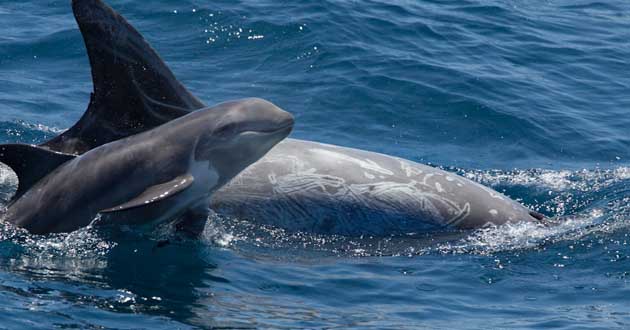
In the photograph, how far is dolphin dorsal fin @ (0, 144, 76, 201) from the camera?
35.4 ft

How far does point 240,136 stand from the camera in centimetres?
1045

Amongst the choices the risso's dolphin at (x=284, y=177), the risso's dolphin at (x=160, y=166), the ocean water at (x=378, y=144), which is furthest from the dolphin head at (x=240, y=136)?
the risso's dolphin at (x=284, y=177)

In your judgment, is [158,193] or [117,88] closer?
[158,193]

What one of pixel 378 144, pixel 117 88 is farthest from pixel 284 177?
pixel 378 144

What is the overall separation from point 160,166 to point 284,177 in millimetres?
1712

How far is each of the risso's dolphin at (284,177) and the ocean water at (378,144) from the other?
0.23 m

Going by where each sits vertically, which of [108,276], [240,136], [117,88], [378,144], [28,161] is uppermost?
[117,88]

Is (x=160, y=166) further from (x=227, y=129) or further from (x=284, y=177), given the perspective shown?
(x=284, y=177)

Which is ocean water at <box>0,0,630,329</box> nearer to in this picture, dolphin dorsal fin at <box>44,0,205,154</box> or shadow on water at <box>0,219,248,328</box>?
shadow on water at <box>0,219,248,328</box>

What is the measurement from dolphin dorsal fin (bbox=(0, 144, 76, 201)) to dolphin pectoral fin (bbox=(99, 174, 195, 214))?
117 centimetres

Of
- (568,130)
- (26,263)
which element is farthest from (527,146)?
(26,263)

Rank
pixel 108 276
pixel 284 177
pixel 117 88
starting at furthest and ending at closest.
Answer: pixel 284 177 < pixel 117 88 < pixel 108 276

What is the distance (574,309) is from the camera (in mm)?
10039

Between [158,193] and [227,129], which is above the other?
[227,129]
